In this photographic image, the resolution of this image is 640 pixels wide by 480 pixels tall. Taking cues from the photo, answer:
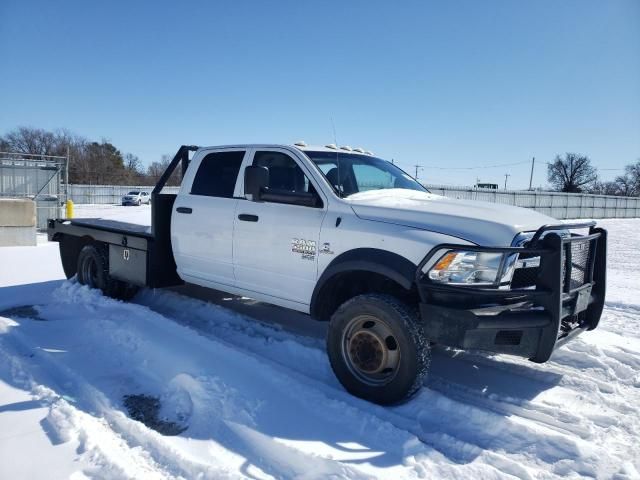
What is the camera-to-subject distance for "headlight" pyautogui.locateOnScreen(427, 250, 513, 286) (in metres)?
3.30

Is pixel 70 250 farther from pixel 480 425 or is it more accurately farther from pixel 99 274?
pixel 480 425

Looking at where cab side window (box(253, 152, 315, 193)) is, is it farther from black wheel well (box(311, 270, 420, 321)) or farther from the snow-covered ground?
the snow-covered ground

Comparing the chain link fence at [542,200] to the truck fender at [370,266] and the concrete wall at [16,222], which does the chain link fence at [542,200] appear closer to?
the concrete wall at [16,222]

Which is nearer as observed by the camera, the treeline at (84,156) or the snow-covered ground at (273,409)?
the snow-covered ground at (273,409)

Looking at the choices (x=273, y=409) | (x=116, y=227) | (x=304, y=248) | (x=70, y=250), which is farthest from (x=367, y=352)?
(x=70, y=250)

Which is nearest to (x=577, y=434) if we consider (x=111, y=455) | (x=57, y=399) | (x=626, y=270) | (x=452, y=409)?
(x=452, y=409)

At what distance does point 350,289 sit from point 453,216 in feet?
3.88

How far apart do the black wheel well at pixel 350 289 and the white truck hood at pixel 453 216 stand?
1.64 ft

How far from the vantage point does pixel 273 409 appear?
337cm

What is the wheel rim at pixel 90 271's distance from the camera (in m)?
6.78

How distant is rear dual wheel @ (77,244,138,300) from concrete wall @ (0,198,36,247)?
221 inches

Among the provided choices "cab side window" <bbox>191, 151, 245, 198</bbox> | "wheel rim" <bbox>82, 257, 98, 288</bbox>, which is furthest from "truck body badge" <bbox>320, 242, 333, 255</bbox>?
"wheel rim" <bbox>82, 257, 98, 288</bbox>

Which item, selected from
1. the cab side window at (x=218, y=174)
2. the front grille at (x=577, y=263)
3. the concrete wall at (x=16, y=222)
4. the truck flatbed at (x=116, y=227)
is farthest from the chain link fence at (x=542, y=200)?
the front grille at (x=577, y=263)

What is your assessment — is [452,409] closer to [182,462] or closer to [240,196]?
[182,462]
